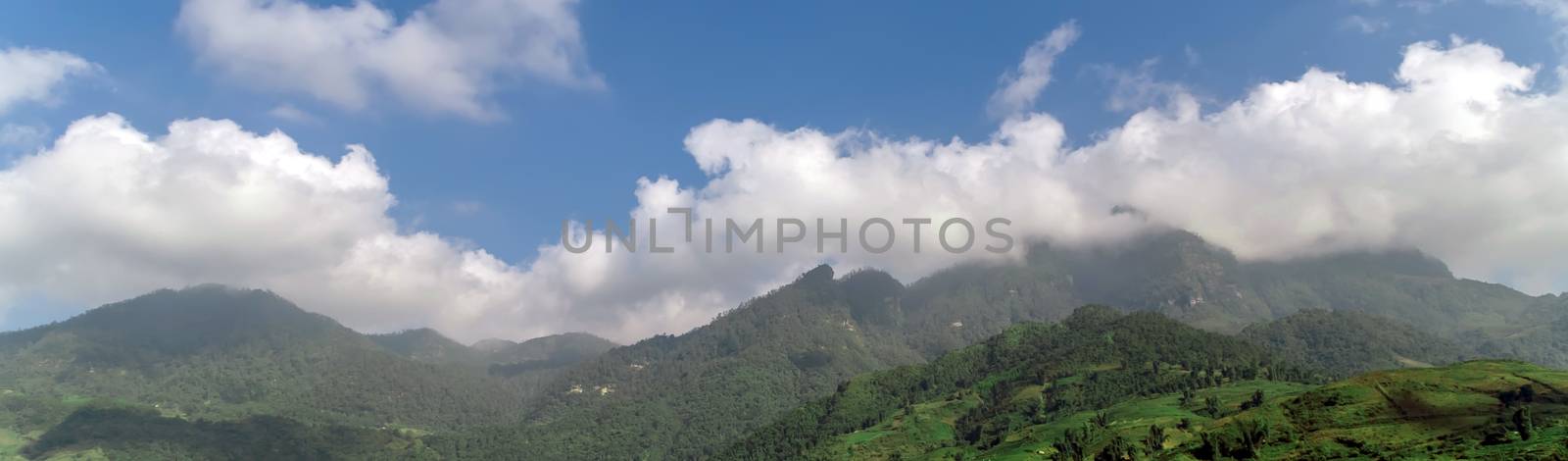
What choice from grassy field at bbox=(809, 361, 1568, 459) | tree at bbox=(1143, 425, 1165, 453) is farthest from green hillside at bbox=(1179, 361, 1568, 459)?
tree at bbox=(1143, 425, 1165, 453)

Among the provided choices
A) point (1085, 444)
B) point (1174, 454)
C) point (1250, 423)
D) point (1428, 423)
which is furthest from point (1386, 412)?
point (1085, 444)

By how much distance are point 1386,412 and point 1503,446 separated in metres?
27.5

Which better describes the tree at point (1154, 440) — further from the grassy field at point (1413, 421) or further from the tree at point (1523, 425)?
the tree at point (1523, 425)

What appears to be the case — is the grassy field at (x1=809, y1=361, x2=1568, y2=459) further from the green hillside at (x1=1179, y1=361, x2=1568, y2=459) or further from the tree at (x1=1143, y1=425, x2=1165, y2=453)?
the tree at (x1=1143, y1=425, x2=1165, y2=453)

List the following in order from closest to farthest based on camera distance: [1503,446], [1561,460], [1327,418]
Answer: [1561,460] < [1503,446] < [1327,418]

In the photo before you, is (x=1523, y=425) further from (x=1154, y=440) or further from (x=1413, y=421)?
(x=1154, y=440)

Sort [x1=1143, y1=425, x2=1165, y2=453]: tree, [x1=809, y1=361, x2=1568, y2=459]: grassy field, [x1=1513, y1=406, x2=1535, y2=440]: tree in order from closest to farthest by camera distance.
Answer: [x1=1513, y1=406, x2=1535, y2=440]: tree < [x1=809, y1=361, x2=1568, y2=459]: grassy field < [x1=1143, y1=425, x2=1165, y2=453]: tree

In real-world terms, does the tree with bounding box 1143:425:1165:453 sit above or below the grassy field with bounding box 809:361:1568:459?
below

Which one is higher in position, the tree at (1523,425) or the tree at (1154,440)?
the tree at (1523,425)

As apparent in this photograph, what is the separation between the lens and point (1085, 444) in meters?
191

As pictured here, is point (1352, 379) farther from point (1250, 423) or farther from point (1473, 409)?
point (1250, 423)

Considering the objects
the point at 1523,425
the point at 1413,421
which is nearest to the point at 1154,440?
the point at 1413,421

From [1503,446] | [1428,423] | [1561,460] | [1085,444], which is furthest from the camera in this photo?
[1085,444]

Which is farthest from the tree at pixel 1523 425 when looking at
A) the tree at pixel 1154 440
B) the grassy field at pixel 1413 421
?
the tree at pixel 1154 440
